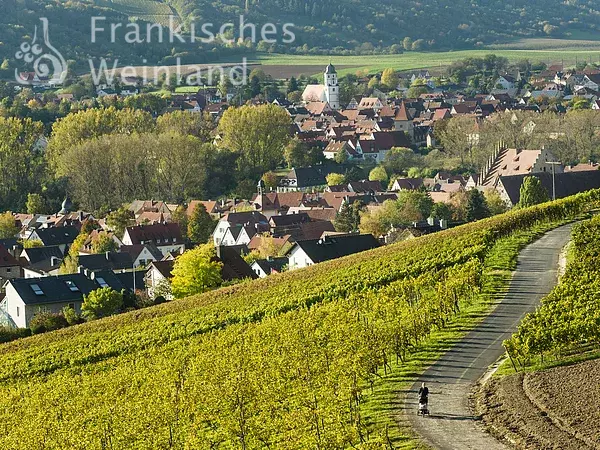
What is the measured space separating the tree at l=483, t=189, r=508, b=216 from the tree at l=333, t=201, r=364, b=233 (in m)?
7.00

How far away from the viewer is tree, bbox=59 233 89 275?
205ft

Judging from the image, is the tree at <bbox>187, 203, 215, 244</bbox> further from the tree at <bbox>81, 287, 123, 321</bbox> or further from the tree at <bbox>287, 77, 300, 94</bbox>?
the tree at <bbox>287, 77, 300, 94</bbox>

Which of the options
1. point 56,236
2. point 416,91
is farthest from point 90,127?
point 416,91

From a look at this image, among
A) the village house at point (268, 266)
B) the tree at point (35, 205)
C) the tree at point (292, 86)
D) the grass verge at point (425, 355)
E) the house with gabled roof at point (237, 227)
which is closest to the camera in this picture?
the grass verge at point (425, 355)

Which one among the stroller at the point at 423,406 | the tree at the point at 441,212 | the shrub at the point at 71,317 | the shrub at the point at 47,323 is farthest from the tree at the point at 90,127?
the stroller at the point at 423,406

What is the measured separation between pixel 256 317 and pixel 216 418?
13418mm

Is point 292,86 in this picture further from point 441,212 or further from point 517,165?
point 441,212

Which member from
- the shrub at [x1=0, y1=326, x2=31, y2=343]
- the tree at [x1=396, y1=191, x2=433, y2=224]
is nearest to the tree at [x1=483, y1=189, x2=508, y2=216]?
the tree at [x1=396, y1=191, x2=433, y2=224]

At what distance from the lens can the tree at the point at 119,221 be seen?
248 ft

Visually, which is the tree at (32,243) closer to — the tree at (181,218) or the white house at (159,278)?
the tree at (181,218)

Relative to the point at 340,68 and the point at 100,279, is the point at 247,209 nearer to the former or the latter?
the point at 100,279

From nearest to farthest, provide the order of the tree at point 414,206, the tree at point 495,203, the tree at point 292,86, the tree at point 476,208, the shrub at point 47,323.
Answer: the shrub at point 47,323 < the tree at point 476,208 < the tree at point 414,206 < the tree at point 495,203 < the tree at point 292,86

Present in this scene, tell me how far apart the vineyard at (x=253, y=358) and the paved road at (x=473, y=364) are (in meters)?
0.97

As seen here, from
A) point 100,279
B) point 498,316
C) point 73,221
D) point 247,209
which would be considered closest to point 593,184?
point 247,209
